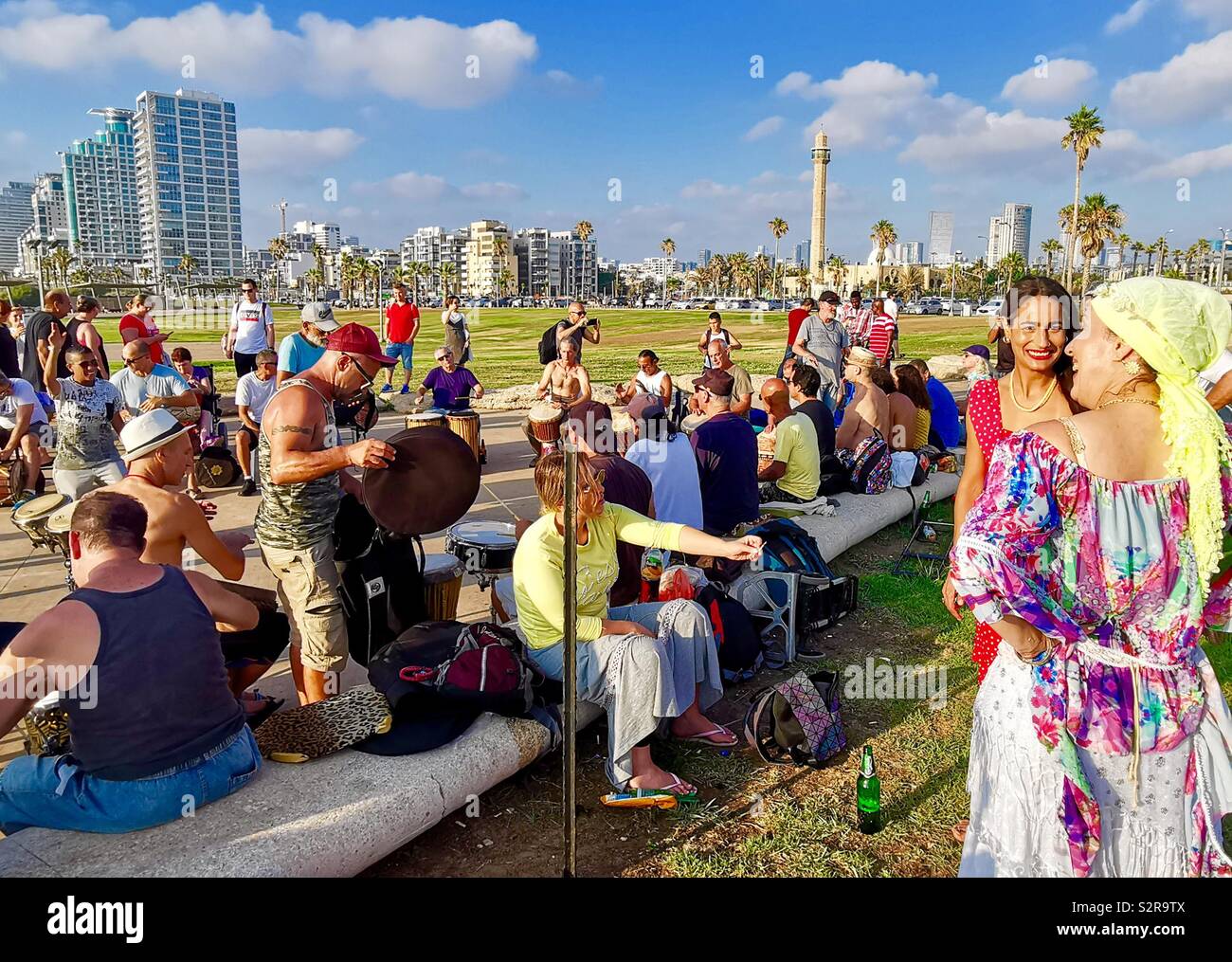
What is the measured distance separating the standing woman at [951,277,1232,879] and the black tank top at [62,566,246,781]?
2.50 meters

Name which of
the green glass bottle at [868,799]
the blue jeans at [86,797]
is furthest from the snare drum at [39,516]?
the green glass bottle at [868,799]

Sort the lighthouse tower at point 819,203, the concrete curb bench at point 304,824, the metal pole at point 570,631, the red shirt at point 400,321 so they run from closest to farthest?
the metal pole at point 570,631
the concrete curb bench at point 304,824
the red shirt at point 400,321
the lighthouse tower at point 819,203

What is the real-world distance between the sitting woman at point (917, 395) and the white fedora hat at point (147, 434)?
7122 mm

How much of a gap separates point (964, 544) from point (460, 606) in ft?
14.9

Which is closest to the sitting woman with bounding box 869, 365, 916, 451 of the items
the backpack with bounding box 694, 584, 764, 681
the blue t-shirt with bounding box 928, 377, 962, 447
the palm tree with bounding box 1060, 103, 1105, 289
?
the blue t-shirt with bounding box 928, 377, 962, 447

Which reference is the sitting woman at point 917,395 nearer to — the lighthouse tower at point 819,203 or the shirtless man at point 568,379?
the shirtless man at point 568,379

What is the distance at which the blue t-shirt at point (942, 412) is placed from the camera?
988cm

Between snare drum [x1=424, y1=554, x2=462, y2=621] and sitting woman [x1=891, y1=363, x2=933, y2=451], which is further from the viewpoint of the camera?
sitting woman [x1=891, y1=363, x2=933, y2=451]

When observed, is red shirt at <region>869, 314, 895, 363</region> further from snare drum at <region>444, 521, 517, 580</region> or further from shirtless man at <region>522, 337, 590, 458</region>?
snare drum at <region>444, 521, 517, 580</region>

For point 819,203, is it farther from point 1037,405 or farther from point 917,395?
point 1037,405

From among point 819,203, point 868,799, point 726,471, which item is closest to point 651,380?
point 726,471

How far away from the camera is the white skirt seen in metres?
2.33

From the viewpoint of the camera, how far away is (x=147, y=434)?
389 centimetres
